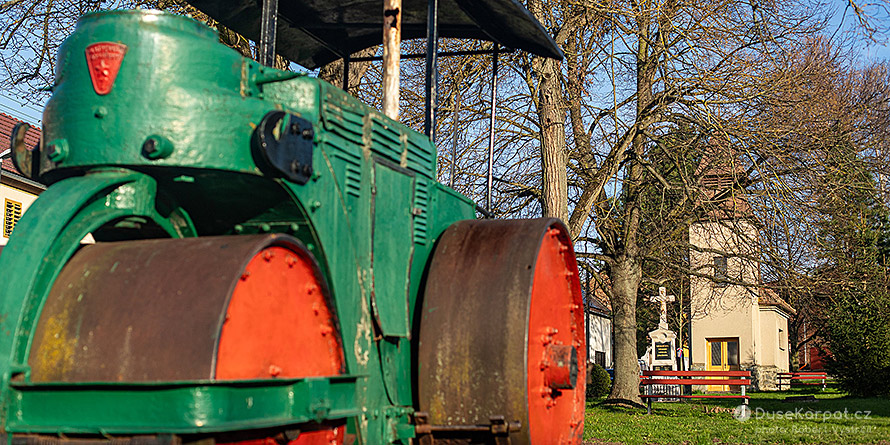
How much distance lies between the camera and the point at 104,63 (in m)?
3.35

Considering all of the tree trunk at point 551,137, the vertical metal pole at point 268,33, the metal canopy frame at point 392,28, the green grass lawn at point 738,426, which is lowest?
the green grass lawn at point 738,426

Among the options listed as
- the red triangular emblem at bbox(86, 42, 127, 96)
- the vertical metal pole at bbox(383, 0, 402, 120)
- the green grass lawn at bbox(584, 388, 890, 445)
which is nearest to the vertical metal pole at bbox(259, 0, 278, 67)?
the vertical metal pole at bbox(383, 0, 402, 120)

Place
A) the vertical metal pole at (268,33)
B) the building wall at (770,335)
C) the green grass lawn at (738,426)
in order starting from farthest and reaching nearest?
the building wall at (770,335) → the green grass lawn at (738,426) → the vertical metal pole at (268,33)

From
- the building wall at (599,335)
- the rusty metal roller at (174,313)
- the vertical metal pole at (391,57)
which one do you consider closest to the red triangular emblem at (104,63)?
the rusty metal roller at (174,313)

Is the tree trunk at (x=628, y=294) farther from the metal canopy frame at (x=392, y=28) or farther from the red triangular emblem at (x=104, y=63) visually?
the red triangular emblem at (x=104, y=63)

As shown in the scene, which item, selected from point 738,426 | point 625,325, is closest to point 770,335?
point 625,325

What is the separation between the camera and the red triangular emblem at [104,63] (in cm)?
334

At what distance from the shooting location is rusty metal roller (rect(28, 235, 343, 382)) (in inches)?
112

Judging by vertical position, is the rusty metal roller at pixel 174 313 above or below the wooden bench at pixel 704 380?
above

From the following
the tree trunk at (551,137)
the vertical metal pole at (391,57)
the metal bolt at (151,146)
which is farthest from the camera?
the tree trunk at (551,137)

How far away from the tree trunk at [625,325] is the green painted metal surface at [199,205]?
51.6 ft

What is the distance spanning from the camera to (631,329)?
64.4ft

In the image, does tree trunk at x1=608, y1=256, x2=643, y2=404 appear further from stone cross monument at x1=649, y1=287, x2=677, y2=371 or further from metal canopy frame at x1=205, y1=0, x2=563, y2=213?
metal canopy frame at x1=205, y1=0, x2=563, y2=213

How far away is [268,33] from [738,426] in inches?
395
